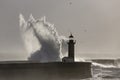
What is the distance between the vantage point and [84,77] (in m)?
44.6

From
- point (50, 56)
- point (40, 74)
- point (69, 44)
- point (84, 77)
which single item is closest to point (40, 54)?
point (50, 56)

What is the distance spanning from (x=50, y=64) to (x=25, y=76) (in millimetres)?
3149

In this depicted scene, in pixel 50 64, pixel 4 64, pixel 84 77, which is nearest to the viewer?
pixel 4 64

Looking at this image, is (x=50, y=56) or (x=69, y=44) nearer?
(x=69, y=44)

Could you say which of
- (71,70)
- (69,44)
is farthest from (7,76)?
(69,44)

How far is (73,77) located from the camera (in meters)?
42.5

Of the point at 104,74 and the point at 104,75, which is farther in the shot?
the point at 104,74

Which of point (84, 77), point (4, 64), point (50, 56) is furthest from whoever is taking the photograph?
point (50, 56)

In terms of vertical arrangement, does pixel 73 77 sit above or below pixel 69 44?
below

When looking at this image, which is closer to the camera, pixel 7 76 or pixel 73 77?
pixel 7 76

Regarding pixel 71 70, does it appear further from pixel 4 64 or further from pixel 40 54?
pixel 40 54

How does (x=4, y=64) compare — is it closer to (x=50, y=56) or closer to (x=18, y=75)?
(x=18, y=75)

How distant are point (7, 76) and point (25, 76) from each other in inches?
67.6

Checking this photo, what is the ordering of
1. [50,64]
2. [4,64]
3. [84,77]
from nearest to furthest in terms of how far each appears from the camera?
[4,64] < [50,64] < [84,77]
